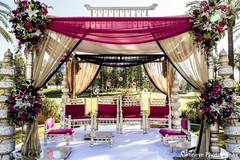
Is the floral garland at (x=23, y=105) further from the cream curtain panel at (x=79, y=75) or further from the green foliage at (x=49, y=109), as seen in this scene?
the green foliage at (x=49, y=109)

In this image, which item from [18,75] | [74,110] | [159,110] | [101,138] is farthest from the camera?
[18,75]

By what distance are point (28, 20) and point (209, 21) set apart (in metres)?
3.19

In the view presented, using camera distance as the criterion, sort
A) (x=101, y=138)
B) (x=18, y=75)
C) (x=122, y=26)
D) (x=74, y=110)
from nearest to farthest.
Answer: (x=122, y=26)
(x=101, y=138)
(x=74, y=110)
(x=18, y=75)

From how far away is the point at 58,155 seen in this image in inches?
154

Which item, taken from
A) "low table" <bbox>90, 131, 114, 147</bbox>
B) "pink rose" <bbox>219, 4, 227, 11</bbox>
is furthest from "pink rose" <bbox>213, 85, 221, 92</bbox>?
"low table" <bbox>90, 131, 114, 147</bbox>

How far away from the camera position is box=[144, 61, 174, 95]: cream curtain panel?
702 centimetres

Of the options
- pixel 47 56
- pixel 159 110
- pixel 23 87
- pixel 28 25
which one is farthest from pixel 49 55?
pixel 159 110

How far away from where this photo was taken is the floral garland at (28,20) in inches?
150

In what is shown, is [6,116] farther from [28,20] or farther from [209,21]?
[209,21]

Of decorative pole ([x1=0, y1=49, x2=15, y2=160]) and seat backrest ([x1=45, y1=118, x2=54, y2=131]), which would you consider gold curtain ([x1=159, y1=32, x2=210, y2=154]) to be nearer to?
decorative pole ([x1=0, y1=49, x2=15, y2=160])

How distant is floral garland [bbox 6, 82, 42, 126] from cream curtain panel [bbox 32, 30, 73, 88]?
0.79ft

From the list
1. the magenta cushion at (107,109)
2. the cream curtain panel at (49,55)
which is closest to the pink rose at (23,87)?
the cream curtain panel at (49,55)

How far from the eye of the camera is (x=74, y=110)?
20.8ft

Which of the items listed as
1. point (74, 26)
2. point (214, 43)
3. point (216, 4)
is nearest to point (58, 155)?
point (74, 26)
